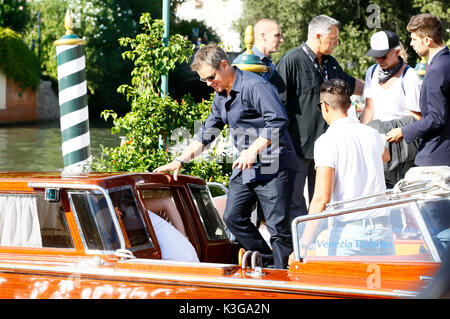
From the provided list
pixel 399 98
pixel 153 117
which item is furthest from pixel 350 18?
pixel 399 98

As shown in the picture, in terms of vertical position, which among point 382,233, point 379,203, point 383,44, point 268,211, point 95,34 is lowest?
point 95,34

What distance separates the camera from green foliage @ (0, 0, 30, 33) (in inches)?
1367

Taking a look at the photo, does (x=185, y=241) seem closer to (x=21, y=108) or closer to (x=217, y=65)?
(x=217, y=65)

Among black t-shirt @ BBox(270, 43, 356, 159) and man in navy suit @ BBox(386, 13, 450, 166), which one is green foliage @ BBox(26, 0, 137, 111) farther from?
man in navy suit @ BBox(386, 13, 450, 166)

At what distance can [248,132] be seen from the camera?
4.33m

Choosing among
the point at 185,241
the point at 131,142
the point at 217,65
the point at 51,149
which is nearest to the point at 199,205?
the point at 185,241

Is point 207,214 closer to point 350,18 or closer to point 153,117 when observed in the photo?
point 153,117

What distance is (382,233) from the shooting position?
10.6ft

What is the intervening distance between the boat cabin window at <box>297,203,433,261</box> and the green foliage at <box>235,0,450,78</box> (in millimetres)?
20690

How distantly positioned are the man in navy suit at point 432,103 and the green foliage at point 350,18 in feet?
63.8

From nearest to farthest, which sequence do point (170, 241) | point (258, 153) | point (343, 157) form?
point (343, 157), point (170, 241), point (258, 153)

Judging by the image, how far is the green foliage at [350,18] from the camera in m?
24.2

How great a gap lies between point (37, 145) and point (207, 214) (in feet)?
63.7
